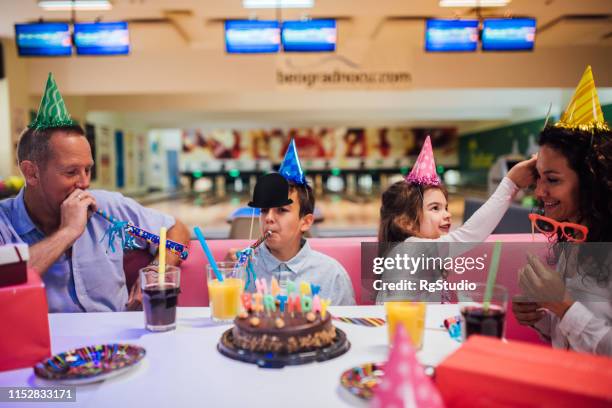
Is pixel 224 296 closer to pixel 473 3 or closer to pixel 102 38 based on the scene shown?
pixel 102 38

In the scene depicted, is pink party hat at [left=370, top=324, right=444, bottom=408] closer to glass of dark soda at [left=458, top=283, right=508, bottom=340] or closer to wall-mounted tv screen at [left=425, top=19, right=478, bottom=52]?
glass of dark soda at [left=458, top=283, right=508, bottom=340]

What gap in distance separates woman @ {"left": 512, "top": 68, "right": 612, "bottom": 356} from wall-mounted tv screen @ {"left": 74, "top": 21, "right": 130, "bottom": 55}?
5.06 meters

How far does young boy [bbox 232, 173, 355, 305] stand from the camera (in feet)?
5.43

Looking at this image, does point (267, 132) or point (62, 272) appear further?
point (267, 132)

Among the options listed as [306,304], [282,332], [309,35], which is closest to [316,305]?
[306,304]

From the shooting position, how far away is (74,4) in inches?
219

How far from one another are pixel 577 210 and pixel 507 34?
472 centimetres

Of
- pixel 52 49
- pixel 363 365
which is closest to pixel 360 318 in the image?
pixel 363 365

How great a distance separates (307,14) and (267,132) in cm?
925

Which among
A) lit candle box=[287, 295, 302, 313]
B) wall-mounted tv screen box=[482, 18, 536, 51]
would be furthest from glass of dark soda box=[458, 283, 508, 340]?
wall-mounted tv screen box=[482, 18, 536, 51]

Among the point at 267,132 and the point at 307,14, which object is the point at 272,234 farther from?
the point at 267,132

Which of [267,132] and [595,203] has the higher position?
[267,132]

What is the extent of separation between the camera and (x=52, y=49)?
5.41m

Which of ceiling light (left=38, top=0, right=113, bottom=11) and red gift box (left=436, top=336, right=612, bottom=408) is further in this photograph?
ceiling light (left=38, top=0, right=113, bottom=11)
